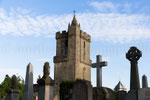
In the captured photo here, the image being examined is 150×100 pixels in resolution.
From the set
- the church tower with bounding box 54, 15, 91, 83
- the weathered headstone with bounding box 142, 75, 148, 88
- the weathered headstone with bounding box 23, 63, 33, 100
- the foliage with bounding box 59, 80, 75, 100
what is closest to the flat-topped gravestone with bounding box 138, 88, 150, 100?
the weathered headstone with bounding box 23, 63, 33, 100

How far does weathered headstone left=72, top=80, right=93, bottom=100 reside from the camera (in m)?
9.79

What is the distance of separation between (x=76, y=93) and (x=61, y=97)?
27.1 m

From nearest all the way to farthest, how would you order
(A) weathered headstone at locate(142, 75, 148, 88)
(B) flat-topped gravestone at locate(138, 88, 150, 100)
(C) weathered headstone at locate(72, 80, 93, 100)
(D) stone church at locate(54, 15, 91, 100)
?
(B) flat-topped gravestone at locate(138, 88, 150, 100)
(C) weathered headstone at locate(72, 80, 93, 100)
(A) weathered headstone at locate(142, 75, 148, 88)
(D) stone church at locate(54, 15, 91, 100)

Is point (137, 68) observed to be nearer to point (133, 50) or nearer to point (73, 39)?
point (133, 50)

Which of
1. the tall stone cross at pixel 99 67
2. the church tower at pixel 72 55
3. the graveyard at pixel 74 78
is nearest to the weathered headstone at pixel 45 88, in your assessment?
the graveyard at pixel 74 78

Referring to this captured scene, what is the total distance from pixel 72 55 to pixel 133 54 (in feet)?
108

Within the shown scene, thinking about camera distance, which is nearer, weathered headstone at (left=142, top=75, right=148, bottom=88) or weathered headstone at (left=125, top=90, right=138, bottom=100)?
weathered headstone at (left=125, top=90, right=138, bottom=100)

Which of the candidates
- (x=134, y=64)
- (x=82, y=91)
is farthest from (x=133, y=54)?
(x=82, y=91)

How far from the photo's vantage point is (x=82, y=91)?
32.6 feet

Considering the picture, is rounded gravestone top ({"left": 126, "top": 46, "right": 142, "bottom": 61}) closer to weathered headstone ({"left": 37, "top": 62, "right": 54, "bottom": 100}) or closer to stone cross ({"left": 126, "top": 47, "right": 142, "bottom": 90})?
stone cross ({"left": 126, "top": 47, "right": 142, "bottom": 90})

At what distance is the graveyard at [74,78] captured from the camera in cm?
1015

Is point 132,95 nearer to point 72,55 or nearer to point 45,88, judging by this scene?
point 45,88

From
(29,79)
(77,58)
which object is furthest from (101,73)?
(77,58)

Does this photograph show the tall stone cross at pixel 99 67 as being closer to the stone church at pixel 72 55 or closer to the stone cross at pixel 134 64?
the stone cross at pixel 134 64
